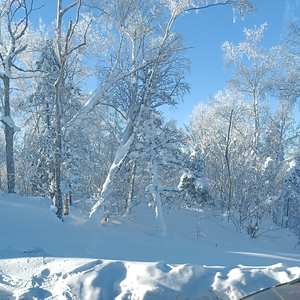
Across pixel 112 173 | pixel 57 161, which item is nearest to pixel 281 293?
pixel 57 161

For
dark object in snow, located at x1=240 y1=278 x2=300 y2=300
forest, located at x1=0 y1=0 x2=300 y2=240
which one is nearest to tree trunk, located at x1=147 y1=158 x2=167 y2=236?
forest, located at x1=0 y1=0 x2=300 y2=240

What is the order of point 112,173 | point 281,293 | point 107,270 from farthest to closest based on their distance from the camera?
point 112,173 < point 107,270 < point 281,293

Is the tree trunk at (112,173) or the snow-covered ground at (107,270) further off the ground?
the tree trunk at (112,173)

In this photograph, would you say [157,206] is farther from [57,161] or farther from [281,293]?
[281,293]

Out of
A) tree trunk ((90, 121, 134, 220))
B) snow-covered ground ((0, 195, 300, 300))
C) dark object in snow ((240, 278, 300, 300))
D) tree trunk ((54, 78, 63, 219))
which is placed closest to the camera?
dark object in snow ((240, 278, 300, 300))

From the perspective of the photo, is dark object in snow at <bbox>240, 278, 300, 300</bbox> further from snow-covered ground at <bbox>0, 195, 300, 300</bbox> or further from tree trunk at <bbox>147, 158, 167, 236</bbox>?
tree trunk at <bbox>147, 158, 167, 236</bbox>

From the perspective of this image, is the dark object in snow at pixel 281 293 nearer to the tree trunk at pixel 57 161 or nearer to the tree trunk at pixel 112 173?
the tree trunk at pixel 57 161

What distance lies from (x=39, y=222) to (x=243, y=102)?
18.3 metres

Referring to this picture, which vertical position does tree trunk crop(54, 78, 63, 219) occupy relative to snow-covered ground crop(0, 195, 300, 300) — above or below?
above

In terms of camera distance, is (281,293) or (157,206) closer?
(281,293)

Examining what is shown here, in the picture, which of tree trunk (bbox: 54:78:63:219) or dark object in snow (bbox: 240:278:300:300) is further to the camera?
tree trunk (bbox: 54:78:63:219)

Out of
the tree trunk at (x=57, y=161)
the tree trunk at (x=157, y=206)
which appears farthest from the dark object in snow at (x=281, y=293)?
the tree trunk at (x=157, y=206)

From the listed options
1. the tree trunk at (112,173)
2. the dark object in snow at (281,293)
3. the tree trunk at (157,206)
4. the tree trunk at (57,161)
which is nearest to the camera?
the dark object in snow at (281,293)

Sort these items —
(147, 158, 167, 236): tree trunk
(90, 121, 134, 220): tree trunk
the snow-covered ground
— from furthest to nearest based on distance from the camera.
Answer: (147, 158, 167, 236): tree trunk, (90, 121, 134, 220): tree trunk, the snow-covered ground
